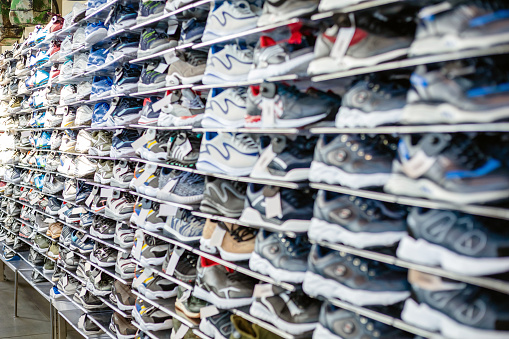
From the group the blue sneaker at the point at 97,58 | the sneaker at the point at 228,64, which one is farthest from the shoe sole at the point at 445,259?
the blue sneaker at the point at 97,58

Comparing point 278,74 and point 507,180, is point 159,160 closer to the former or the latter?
point 278,74

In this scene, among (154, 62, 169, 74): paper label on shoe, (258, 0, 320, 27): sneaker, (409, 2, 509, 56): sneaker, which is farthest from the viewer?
(154, 62, 169, 74): paper label on shoe

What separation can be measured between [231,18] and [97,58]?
6.06 ft

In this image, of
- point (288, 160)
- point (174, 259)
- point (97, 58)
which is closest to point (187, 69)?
point (288, 160)

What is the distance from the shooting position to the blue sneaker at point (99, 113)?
12.4ft

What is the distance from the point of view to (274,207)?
2053mm

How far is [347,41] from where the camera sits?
1.72 m

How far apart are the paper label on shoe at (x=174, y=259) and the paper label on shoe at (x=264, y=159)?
0.94m

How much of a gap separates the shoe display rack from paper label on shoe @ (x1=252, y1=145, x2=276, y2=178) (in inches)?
0.8

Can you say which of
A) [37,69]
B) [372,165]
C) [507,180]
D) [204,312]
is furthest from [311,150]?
[37,69]

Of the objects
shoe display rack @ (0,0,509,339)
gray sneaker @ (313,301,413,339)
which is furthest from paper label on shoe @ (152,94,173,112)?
gray sneaker @ (313,301,413,339)

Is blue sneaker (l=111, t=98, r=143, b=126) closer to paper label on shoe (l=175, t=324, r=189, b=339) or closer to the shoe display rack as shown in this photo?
the shoe display rack

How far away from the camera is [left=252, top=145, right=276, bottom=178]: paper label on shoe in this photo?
2102 mm

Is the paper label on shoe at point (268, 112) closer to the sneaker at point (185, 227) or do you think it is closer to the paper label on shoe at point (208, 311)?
the sneaker at point (185, 227)
